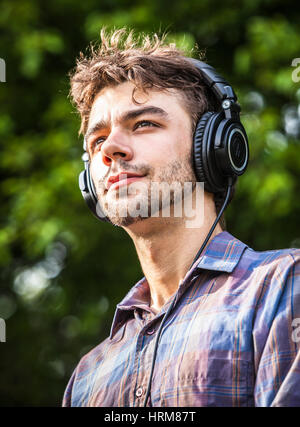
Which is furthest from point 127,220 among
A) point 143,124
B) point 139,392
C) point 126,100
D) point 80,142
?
point 80,142

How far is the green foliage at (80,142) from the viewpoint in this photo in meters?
4.82

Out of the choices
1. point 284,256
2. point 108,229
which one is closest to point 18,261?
point 108,229

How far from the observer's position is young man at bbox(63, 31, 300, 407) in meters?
1.87

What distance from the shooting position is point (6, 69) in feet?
18.5

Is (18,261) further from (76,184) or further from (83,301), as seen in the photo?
(76,184)

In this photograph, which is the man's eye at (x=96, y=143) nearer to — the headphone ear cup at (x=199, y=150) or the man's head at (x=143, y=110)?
the man's head at (x=143, y=110)

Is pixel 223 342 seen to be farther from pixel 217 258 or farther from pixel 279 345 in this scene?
pixel 217 258

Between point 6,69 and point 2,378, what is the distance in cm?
332

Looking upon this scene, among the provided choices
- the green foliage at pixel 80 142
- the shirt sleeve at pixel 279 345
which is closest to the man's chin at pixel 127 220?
the shirt sleeve at pixel 279 345

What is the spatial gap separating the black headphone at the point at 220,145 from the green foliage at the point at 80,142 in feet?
6.82

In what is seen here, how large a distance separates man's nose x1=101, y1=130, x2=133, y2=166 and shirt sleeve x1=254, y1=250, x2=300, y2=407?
28.4 inches

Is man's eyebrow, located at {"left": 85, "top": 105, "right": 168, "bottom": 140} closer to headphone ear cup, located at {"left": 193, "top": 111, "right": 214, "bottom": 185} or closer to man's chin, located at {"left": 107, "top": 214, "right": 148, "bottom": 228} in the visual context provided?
headphone ear cup, located at {"left": 193, "top": 111, "right": 214, "bottom": 185}

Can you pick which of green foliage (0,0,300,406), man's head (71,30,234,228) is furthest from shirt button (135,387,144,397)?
green foliage (0,0,300,406)

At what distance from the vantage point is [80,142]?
17.2ft
